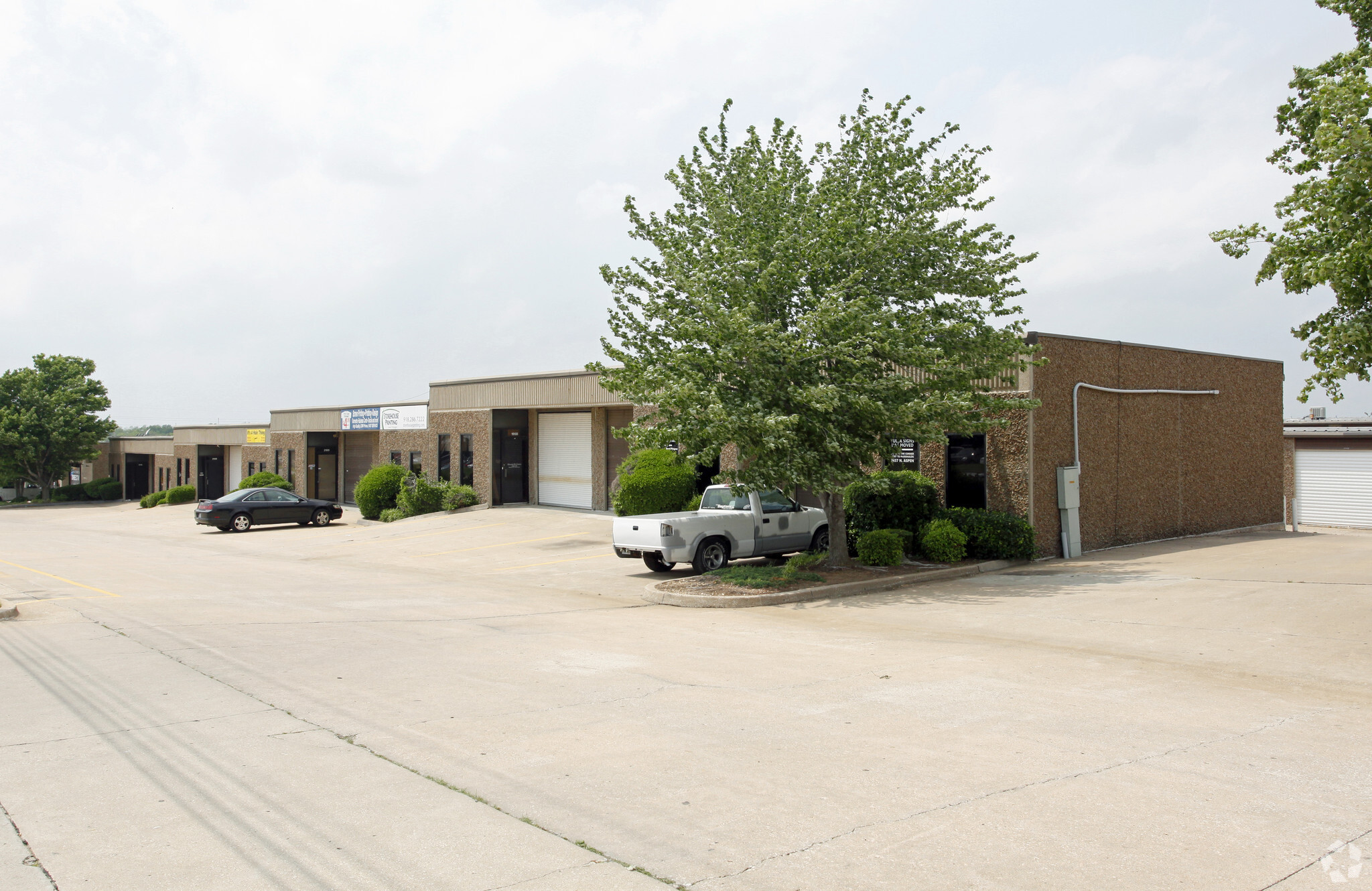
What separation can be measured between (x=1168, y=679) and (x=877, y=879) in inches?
223

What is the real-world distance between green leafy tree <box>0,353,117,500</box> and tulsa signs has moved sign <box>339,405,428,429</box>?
30.0m

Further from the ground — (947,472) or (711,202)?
(711,202)

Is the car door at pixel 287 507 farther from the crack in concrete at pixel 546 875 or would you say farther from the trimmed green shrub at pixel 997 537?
the crack in concrete at pixel 546 875

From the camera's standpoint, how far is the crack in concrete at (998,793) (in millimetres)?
4562

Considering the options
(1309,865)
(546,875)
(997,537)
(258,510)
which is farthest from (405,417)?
(1309,865)

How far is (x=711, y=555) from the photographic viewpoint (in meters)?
17.4

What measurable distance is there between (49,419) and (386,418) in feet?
113

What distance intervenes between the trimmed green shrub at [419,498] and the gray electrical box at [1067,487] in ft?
70.4

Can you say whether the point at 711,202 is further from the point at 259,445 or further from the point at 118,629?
the point at 259,445

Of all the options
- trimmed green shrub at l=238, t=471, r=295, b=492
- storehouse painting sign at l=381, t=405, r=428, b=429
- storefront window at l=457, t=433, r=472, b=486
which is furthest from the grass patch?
trimmed green shrub at l=238, t=471, r=295, b=492

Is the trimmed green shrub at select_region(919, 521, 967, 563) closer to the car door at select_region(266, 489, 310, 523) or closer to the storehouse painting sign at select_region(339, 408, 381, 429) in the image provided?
the car door at select_region(266, 489, 310, 523)

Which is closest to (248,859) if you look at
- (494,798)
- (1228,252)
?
(494,798)

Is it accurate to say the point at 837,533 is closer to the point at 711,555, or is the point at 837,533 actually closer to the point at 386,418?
the point at 711,555

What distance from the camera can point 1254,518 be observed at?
25.4 metres
